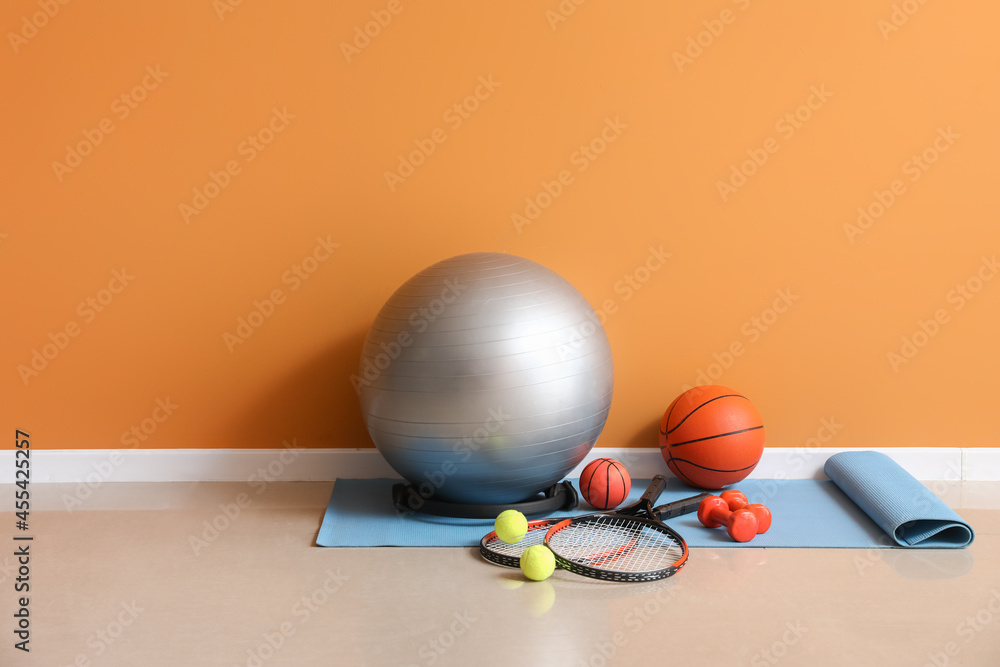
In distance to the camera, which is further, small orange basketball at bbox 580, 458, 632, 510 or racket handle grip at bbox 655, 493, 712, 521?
small orange basketball at bbox 580, 458, 632, 510

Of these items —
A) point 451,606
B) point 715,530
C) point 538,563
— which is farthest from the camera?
point 715,530

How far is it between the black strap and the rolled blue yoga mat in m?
0.98

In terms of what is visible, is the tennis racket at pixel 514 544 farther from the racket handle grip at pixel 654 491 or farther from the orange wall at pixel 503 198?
the orange wall at pixel 503 198

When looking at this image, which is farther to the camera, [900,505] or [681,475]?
[681,475]

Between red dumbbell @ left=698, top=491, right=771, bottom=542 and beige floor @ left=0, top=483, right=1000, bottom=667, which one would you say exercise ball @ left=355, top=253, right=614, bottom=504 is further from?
red dumbbell @ left=698, top=491, right=771, bottom=542

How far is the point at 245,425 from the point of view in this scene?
3168 mm

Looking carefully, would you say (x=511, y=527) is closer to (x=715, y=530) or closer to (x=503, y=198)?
(x=715, y=530)

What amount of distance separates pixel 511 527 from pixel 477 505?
0.29 meters

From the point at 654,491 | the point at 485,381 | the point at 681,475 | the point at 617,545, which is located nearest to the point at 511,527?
the point at 617,545

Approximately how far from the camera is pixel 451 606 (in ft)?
7.02

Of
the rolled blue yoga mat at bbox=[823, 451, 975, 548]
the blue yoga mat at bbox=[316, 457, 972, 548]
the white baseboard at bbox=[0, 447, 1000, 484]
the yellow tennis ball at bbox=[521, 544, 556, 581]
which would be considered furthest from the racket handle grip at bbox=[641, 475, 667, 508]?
the rolled blue yoga mat at bbox=[823, 451, 975, 548]

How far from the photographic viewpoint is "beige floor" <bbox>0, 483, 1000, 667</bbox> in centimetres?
191

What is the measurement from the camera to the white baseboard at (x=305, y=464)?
3131 mm

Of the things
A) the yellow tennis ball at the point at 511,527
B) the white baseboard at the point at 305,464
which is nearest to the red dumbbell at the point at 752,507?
the white baseboard at the point at 305,464
